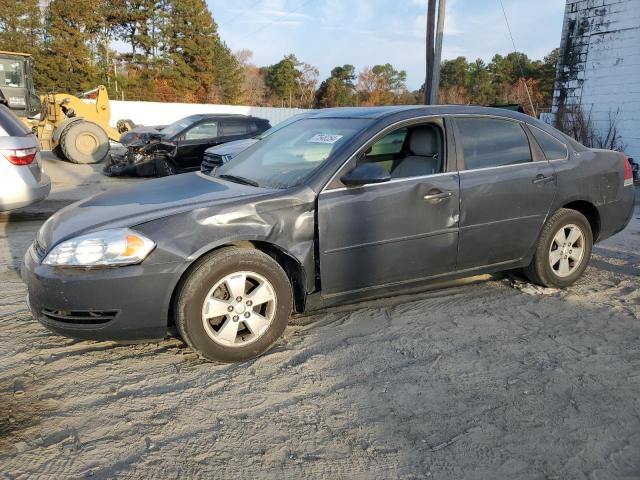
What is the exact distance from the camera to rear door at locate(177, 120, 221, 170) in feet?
38.7

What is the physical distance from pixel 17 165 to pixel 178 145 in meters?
5.39

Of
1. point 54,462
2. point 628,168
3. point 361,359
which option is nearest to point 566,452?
point 361,359

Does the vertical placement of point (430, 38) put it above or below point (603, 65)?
above

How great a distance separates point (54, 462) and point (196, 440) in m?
0.64

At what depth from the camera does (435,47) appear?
15.4 meters

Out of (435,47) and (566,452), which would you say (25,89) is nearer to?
(435,47)

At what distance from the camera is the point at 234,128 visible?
12.4 meters

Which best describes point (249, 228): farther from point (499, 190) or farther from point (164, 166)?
point (164, 166)

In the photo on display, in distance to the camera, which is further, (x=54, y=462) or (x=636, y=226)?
(x=636, y=226)

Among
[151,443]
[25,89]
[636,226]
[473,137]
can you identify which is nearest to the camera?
[151,443]

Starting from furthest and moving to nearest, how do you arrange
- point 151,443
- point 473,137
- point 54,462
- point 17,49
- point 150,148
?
point 17,49 < point 150,148 < point 473,137 < point 151,443 < point 54,462

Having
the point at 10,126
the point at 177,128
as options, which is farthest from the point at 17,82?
the point at 10,126

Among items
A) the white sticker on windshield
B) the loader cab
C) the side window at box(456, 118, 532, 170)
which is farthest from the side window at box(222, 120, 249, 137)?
the side window at box(456, 118, 532, 170)

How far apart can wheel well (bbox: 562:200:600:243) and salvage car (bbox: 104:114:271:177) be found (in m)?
8.78
